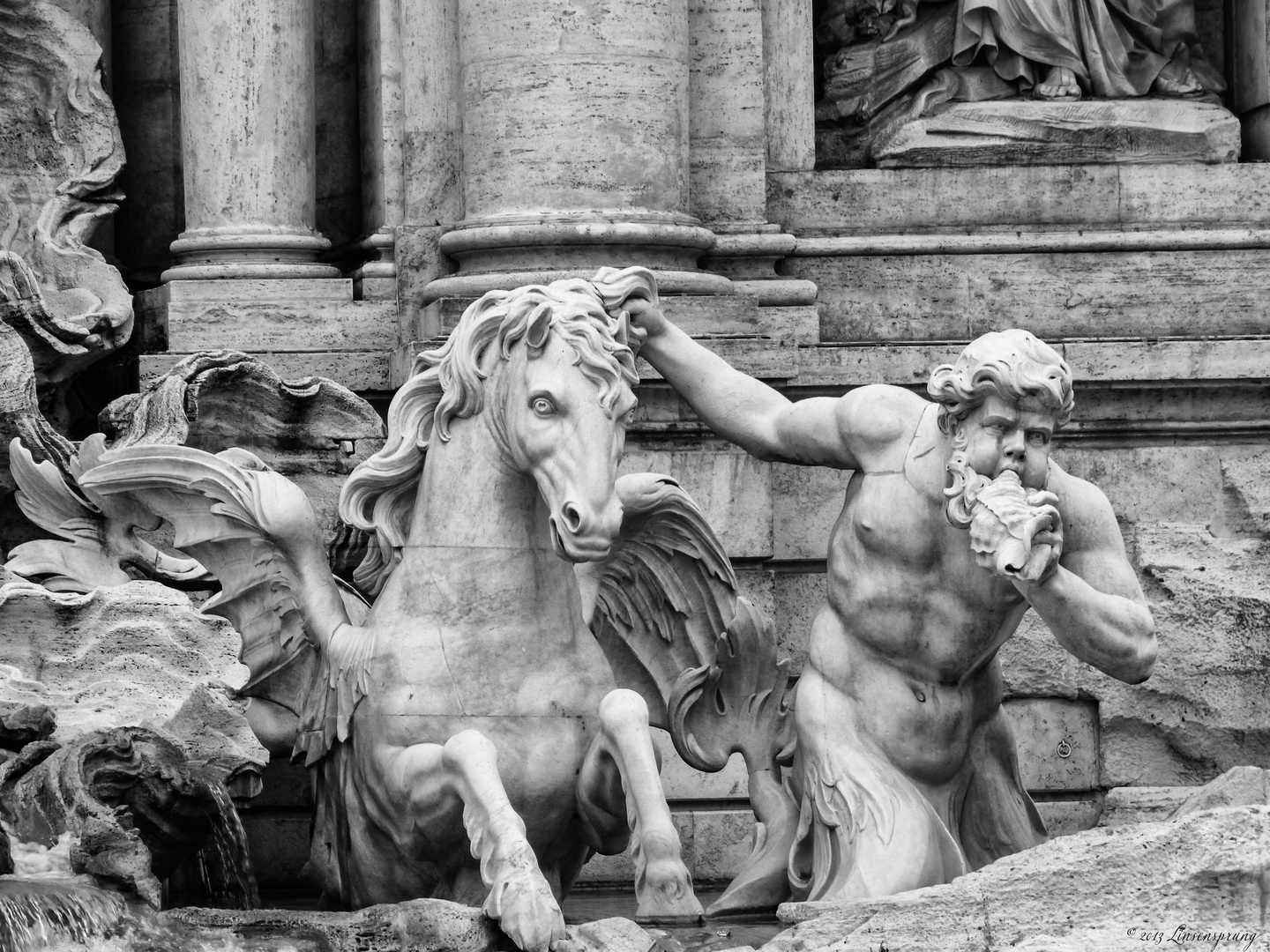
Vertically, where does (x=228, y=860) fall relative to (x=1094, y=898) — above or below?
below

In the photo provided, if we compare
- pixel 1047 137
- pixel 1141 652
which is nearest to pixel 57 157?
pixel 1047 137

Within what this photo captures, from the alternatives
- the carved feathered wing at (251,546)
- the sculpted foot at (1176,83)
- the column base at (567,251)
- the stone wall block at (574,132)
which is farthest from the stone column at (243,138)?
the sculpted foot at (1176,83)

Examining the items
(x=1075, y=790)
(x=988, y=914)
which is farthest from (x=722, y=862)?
(x=988, y=914)

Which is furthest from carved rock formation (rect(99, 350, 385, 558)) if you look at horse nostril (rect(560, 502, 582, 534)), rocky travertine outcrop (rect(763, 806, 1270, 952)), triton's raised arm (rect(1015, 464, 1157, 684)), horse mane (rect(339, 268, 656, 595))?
rocky travertine outcrop (rect(763, 806, 1270, 952))

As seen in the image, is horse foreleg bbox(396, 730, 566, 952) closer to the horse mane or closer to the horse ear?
the horse mane

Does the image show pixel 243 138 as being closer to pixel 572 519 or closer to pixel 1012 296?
pixel 1012 296

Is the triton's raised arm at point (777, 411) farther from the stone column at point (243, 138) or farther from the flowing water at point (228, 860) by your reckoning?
the stone column at point (243, 138)

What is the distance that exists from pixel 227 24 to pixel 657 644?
136 inches

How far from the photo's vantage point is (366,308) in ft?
32.7

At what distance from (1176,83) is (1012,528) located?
4.28m

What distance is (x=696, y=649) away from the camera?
7703 millimetres

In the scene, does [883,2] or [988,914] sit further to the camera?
[883,2]

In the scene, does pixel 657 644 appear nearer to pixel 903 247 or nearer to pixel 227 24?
pixel 903 247

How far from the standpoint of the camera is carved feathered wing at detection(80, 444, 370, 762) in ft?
24.2
